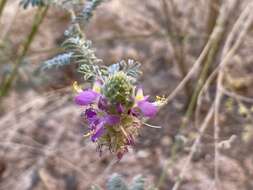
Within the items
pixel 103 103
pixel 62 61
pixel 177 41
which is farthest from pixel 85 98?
pixel 177 41

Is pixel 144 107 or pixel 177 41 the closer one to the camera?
pixel 144 107

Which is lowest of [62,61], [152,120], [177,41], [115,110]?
[152,120]

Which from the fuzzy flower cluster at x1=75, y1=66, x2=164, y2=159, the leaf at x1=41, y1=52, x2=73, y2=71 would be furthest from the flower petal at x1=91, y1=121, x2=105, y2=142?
the leaf at x1=41, y1=52, x2=73, y2=71

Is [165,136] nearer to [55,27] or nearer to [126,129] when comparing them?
[55,27]

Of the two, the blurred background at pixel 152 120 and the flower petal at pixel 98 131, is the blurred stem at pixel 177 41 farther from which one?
the flower petal at pixel 98 131

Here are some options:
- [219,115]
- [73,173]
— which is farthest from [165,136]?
[73,173]

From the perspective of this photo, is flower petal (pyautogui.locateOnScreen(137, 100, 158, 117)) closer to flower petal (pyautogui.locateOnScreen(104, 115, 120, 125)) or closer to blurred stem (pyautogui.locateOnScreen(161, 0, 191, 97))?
flower petal (pyautogui.locateOnScreen(104, 115, 120, 125))

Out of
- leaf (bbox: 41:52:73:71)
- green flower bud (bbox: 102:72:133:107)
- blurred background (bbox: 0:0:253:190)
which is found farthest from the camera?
blurred background (bbox: 0:0:253:190)

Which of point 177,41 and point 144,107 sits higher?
point 144,107

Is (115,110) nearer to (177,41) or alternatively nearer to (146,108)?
(146,108)
